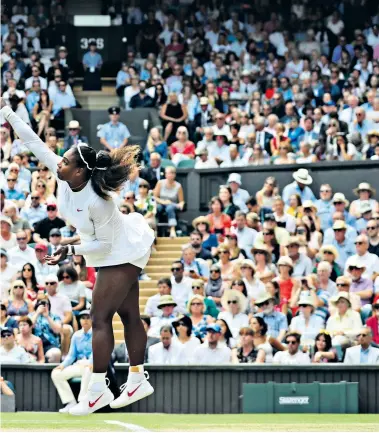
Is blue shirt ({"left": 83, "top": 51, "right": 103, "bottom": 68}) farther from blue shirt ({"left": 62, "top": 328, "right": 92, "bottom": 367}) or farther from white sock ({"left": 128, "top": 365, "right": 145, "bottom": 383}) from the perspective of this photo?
white sock ({"left": 128, "top": 365, "right": 145, "bottom": 383})

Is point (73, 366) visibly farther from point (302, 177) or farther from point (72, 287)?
point (302, 177)

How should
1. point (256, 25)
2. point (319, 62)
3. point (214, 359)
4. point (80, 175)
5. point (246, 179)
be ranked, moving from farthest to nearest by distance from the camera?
1. point (256, 25)
2. point (319, 62)
3. point (246, 179)
4. point (214, 359)
5. point (80, 175)

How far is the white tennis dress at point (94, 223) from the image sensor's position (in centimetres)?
970

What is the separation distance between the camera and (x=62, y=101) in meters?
24.7

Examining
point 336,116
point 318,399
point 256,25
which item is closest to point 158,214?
point 336,116

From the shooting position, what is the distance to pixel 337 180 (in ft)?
67.6

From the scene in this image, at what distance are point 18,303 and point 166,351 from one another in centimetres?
231

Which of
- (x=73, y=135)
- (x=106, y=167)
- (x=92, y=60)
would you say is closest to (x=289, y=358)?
(x=106, y=167)

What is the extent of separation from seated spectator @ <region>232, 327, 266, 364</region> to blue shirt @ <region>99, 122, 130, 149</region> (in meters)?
8.19

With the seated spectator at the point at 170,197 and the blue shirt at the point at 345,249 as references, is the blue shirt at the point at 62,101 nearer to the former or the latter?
the seated spectator at the point at 170,197

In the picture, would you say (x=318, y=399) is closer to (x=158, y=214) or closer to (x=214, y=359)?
(x=214, y=359)

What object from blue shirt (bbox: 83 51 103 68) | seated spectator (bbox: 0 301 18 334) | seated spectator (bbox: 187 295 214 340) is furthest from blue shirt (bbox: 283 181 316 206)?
blue shirt (bbox: 83 51 103 68)

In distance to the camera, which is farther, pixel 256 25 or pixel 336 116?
pixel 256 25

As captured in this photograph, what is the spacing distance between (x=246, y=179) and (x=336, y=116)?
1856 mm
